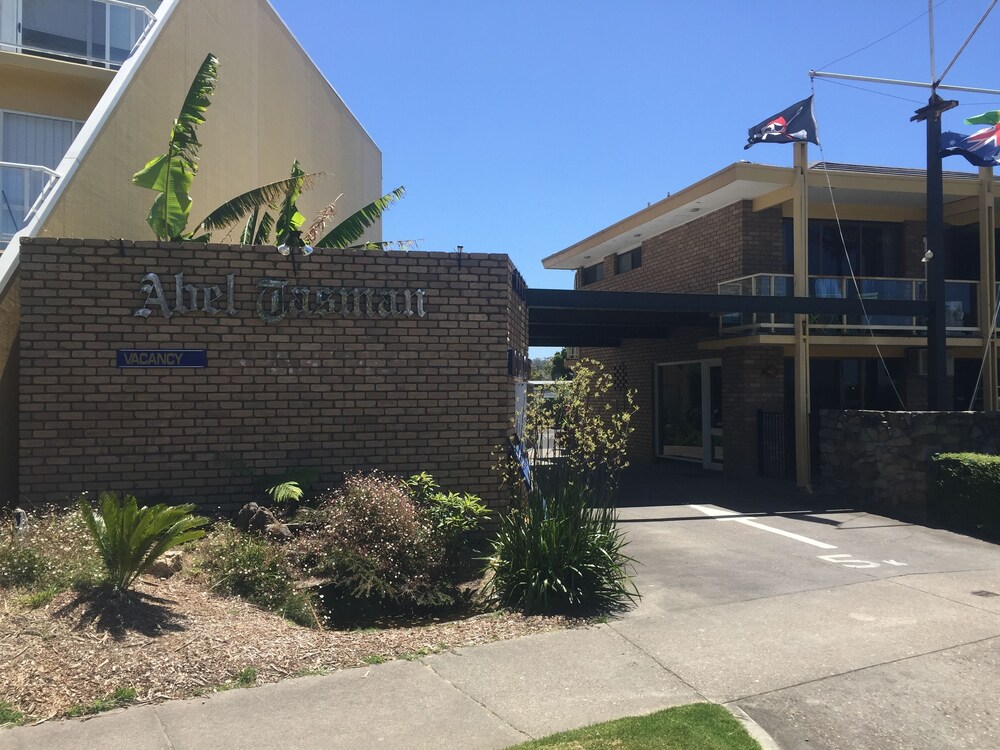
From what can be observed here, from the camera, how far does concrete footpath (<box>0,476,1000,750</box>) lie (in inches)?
169

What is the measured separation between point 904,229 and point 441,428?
13.4 metres

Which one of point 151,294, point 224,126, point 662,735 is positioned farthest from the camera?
point 224,126

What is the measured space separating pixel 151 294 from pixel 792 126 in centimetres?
1135

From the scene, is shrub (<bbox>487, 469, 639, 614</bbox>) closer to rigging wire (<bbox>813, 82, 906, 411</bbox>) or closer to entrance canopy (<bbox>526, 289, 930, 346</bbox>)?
entrance canopy (<bbox>526, 289, 930, 346</bbox>)

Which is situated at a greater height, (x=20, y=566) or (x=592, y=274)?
(x=592, y=274)

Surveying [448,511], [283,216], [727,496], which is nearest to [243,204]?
[283,216]

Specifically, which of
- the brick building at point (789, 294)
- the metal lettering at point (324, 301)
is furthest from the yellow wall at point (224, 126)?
the brick building at point (789, 294)

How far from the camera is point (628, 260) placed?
20922mm

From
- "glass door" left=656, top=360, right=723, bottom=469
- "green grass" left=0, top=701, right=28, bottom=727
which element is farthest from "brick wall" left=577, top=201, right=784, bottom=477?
"green grass" left=0, top=701, right=28, bottom=727

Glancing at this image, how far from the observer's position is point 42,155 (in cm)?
1210

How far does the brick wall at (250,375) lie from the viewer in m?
7.68

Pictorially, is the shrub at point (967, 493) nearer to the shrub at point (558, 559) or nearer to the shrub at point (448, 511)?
the shrub at point (558, 559)

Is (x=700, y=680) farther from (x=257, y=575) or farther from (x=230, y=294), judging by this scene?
(x=230, y=294)

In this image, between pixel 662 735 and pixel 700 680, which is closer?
pixel 662 735
